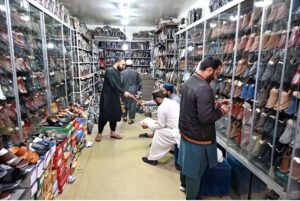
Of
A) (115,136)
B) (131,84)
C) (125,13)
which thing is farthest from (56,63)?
(125,13)

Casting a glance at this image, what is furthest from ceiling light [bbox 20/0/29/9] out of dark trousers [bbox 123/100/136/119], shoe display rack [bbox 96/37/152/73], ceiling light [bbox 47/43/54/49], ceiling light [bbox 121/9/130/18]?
shoe display rack [bbox 96/37/152/73]

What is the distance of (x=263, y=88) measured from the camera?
2.36m

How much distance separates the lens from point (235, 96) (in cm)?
288

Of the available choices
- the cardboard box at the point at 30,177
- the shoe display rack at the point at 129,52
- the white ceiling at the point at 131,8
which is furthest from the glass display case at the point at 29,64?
the shoe display rack at the point at 129,52

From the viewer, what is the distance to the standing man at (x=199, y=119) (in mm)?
1995

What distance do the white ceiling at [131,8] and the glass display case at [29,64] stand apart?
2880mm

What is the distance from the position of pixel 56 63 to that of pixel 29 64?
1218 mm

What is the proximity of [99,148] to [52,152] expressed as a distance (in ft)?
5.95

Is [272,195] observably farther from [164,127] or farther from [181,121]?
[164,127]

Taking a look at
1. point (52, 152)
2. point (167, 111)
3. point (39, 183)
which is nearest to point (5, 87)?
point (52, 152)

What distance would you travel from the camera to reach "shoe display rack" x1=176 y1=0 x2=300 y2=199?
193cm

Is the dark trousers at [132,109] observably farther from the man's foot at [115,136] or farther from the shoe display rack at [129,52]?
the shoe display rack at [129,52]

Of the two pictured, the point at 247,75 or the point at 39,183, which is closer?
the point at 39,183

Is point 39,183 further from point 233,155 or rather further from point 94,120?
point 94,120
